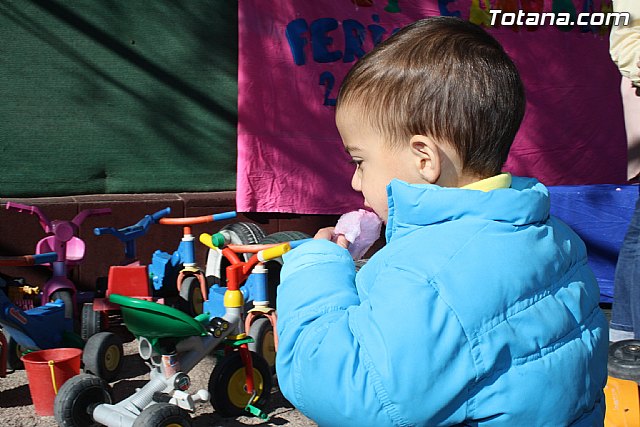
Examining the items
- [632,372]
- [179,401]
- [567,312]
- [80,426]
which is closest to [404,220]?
[567,312]

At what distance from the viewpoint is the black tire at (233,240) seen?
14.5 feet

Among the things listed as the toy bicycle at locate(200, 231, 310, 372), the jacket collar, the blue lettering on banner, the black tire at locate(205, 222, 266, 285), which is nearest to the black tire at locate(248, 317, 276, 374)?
the toy bicycle at locate(200, 231, 310, 372)

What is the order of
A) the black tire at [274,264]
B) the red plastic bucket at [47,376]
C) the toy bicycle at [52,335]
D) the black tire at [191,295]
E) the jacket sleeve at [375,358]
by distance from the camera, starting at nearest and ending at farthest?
the jacket sleeve at [375,358] → the red plastic bucket at [47,376] → the toy bicycle at [52,335] → the black tire at [274,264] → the black tire at [191,295]

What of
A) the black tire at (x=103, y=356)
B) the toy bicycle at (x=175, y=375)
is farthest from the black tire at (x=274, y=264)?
the black tire at (x=103, y=356)

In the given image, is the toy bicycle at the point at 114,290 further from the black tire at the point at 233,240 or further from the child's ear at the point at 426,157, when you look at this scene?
the child's ear at the point at 426,157

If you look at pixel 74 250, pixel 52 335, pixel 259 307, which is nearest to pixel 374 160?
pixel 259 307

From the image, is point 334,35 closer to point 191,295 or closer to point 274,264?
point 274,264

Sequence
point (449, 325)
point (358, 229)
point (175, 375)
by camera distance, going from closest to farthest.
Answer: point (449, 325) < point (175, 375) < point (358, 229)

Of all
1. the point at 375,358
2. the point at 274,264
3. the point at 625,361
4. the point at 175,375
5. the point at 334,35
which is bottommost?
the point at 175,375

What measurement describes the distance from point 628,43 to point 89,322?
9.33 feet

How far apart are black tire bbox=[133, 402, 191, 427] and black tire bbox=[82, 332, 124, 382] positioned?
921mm

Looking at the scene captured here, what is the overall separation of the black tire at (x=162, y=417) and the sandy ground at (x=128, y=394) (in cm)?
43

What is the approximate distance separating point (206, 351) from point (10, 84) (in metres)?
2.56

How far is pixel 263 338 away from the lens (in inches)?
149
